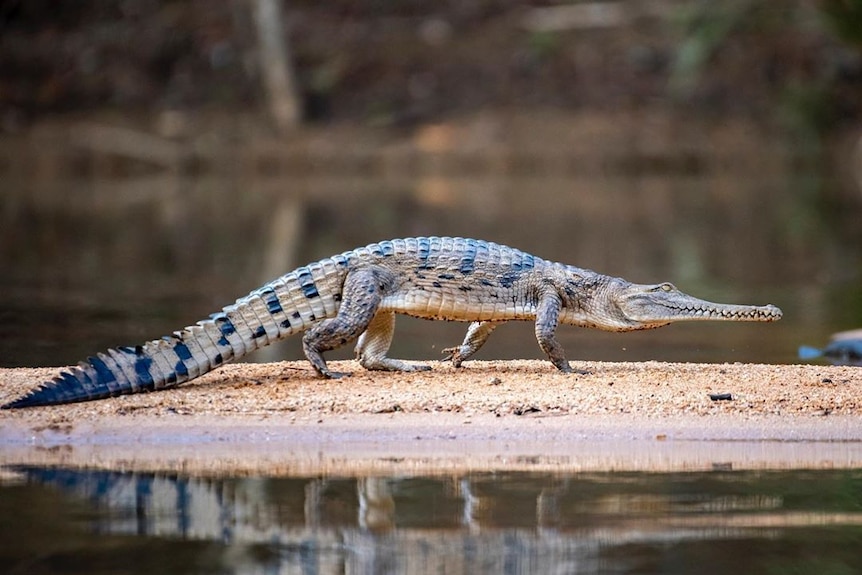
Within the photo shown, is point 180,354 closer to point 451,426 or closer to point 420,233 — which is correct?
point 451,426

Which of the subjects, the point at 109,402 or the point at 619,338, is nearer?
the point at 109,402

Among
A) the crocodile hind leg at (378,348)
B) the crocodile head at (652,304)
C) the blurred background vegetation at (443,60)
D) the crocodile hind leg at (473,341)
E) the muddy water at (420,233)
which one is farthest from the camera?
the blurred background vegetation at (443,60)

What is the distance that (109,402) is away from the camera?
719cm

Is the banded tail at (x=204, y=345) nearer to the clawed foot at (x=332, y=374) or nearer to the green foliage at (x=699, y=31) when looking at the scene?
the clawed foot at (x=332, y=374)

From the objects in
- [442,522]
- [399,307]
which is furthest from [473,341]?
[442,522]

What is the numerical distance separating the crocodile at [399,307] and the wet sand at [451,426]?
0.21m

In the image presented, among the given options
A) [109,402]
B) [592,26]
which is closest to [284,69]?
[592,26]

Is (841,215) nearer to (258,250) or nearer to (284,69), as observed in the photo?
(258,250)

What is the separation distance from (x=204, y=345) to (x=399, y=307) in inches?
43.7

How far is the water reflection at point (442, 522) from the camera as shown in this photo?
4.67 m

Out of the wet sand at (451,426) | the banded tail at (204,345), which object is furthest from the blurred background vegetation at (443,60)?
the wet sand at (451,426)

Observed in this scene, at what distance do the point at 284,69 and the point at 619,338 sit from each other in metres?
24.6

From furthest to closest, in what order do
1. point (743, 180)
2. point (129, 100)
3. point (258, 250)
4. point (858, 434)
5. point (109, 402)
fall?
1. point (129, 100)
2. point (743, 180)
3. point (258, 250)
4. point (109, 402)
5. point (858, 434)

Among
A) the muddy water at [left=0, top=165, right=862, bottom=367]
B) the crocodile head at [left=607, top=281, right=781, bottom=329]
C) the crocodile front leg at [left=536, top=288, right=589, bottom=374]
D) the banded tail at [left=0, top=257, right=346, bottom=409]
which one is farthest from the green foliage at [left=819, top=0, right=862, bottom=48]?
the banded tail at [left=0, top=257, right=346, bottom=409]
